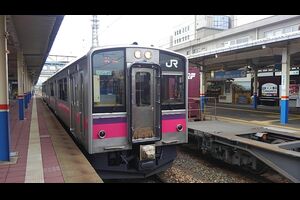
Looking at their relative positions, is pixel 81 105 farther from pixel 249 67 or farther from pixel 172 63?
pixel 249 67

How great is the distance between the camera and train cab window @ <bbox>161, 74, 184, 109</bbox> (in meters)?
6.51

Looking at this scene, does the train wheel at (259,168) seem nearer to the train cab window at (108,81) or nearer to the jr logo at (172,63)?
the jr logo at (172,63)

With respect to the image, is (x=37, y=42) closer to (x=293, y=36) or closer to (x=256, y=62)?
(x=293, y=36)

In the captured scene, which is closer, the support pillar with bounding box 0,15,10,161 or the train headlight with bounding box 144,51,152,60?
the support pillar with bounding box 0,15,10,161

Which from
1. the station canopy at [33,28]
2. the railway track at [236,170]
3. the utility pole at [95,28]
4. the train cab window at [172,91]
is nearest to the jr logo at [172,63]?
the train cab window at [172,91]

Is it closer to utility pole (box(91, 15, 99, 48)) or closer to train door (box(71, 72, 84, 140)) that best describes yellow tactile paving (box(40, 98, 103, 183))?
train door (box(71, 72, 84, 140))

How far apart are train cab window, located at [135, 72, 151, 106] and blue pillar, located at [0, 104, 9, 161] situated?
2.62 metres

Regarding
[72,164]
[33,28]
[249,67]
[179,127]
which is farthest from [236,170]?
[249,67]

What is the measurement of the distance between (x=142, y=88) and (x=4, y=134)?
2.89 meters

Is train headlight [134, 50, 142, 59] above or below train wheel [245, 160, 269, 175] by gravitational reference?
above

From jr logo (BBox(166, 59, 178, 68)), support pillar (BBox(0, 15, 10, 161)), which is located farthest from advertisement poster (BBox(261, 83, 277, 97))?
support pillar (BBox(0, 15, 10, 161))

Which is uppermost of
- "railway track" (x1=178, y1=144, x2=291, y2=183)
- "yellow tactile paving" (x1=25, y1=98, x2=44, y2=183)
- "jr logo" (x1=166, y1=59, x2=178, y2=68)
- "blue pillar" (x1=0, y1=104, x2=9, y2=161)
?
"jr logo" (x1=166, y1=59, x2=178, y2=68)

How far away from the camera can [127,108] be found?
235 inches

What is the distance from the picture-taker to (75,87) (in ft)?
24.5
